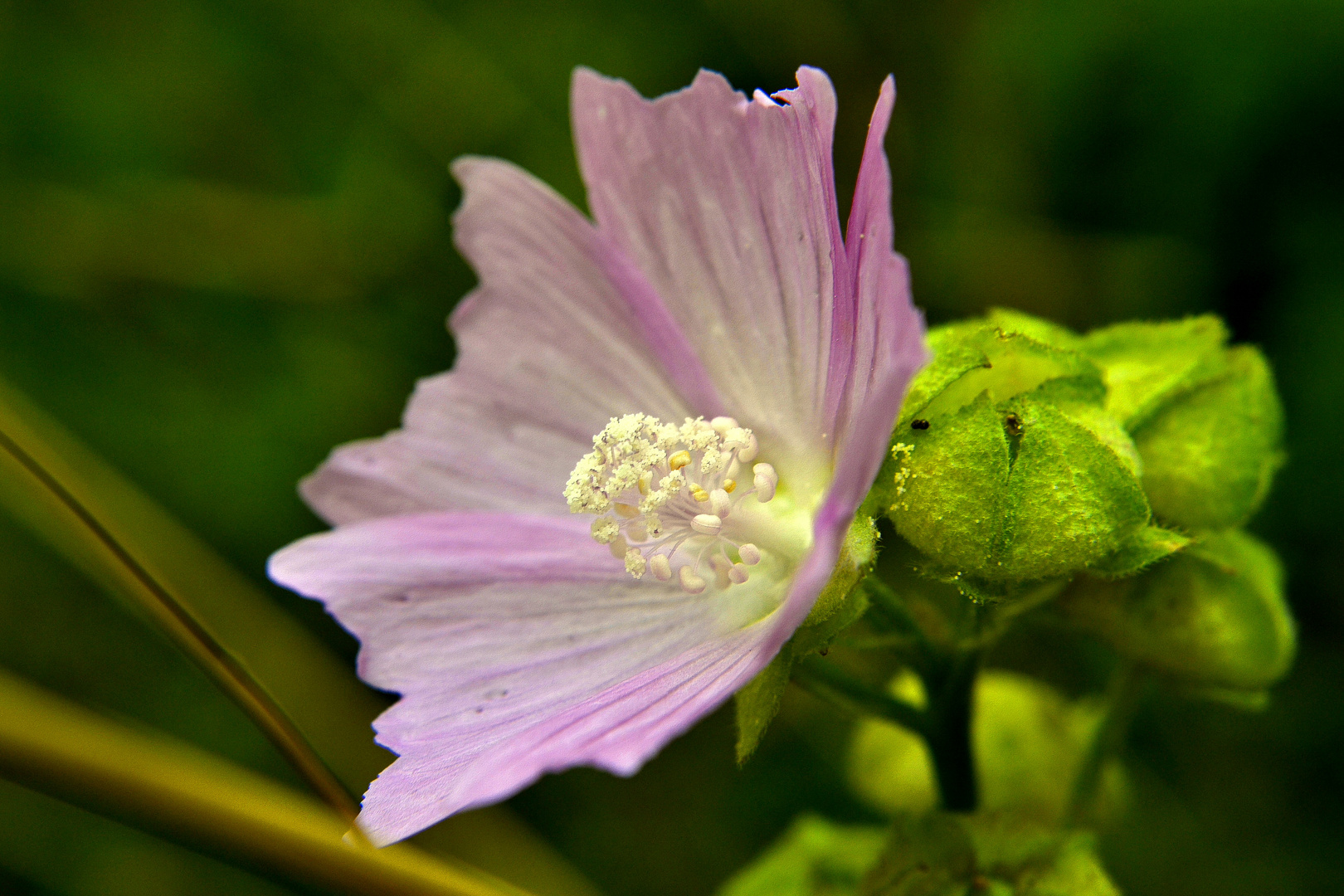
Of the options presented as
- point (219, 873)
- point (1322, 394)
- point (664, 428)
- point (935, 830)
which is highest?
point (664, 428)

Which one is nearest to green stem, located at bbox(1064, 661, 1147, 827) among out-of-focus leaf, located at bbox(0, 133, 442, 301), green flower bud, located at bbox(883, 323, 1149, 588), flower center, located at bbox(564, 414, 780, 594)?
green flower bud, located at bbox(883, 323, 1149, 588)

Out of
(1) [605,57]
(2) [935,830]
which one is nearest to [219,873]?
(2) [935,830]

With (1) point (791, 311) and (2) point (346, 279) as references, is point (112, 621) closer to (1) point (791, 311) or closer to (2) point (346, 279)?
(2) point (346, 279)

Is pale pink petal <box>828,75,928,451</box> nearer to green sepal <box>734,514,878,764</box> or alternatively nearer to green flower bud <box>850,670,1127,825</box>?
green sepal <box>734,514,878,764</box>

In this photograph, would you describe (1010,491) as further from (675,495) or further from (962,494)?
(675,495)

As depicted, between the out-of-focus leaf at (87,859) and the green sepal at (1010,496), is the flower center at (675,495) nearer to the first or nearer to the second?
the green sepal at (1010,496)
